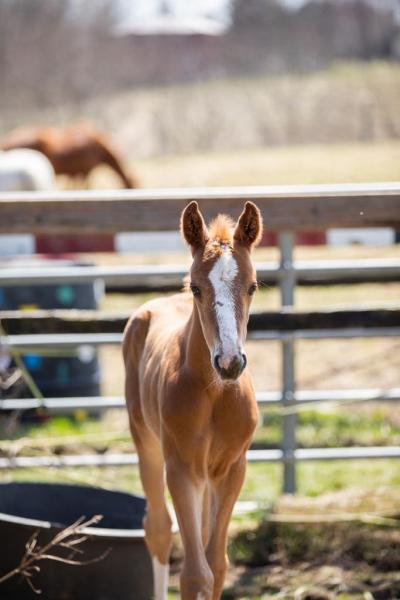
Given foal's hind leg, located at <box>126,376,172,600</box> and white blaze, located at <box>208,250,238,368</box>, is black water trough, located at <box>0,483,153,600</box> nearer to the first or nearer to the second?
foal's hind leg, located at <box>126,376,172,600</box>

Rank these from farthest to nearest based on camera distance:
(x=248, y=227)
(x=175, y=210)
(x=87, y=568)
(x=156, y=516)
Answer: (x=175, y=210), (x=87, y=568), (x=156, y=516), (x=248, y=227)

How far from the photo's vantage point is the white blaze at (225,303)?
287 cm

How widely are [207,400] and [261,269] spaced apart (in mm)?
1644

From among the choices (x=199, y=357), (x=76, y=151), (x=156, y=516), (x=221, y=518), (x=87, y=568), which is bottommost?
(x=87, y=568)

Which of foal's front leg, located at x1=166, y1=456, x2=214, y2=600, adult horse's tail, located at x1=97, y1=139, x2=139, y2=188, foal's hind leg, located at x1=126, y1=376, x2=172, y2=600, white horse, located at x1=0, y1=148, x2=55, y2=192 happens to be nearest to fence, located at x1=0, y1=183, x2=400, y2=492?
foal's hind leg, located at x1=126, y1=376, x2=172, y2=600

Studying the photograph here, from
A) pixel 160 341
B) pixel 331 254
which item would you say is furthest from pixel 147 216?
pixel 331 254

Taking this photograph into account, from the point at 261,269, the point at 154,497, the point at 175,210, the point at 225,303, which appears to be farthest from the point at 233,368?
the point at 261,269

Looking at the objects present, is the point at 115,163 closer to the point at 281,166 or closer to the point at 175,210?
the point at 281,166

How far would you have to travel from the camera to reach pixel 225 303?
2.98m

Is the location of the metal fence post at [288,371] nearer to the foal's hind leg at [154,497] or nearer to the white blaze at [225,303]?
the foal's hind leg at [154,497]

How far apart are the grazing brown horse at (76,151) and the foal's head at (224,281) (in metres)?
13.2

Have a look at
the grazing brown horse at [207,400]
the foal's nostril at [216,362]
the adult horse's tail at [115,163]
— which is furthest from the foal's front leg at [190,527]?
the adult horse's tail at [115,163]

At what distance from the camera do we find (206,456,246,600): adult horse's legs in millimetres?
3383

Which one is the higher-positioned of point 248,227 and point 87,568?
point 248,227
